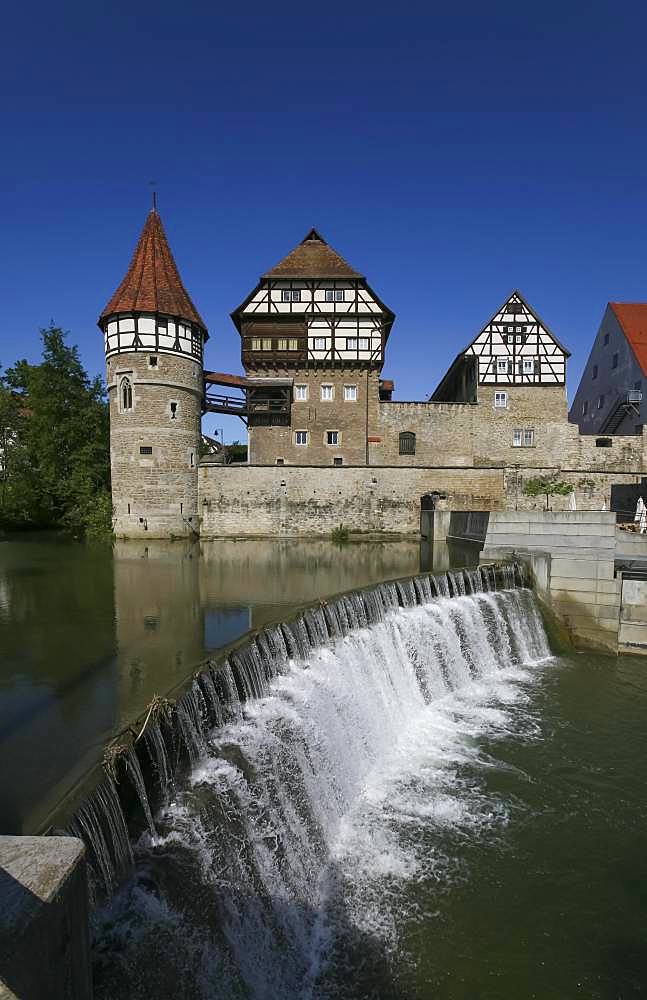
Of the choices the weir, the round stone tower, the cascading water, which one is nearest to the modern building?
the round stone tower

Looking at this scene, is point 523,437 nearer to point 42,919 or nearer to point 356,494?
point 356,494

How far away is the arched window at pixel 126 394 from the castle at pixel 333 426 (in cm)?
43

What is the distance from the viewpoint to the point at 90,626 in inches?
471

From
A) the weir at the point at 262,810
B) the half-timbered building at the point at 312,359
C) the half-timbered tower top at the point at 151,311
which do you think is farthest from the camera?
the half-timbered building at the point at 312,359

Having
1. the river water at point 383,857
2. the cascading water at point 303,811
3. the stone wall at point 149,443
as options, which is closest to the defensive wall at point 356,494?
the stone wall at point 149,443

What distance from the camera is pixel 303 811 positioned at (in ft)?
19.1

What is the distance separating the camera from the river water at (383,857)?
13.8ft

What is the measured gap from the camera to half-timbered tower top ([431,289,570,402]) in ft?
112

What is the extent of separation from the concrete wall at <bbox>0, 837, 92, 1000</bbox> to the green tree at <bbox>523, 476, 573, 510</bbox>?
30952mm

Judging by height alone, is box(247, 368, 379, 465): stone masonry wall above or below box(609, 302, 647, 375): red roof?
below

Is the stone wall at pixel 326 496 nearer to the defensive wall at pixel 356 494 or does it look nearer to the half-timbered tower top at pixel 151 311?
the defensive wall at pixel 356 494

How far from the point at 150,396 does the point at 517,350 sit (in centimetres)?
2279

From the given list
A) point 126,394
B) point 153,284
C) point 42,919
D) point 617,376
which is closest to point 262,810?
point 42,919

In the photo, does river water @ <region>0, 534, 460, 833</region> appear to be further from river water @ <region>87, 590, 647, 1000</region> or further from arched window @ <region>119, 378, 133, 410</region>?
arched window @ <region>119, 378, 133, 410</region>
